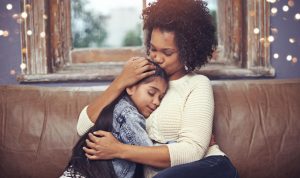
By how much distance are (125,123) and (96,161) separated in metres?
0.18

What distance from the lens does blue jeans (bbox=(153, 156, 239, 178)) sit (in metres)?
1.39

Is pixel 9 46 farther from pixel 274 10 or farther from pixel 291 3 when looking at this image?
pixel 291 3

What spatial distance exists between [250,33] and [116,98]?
1.15 m

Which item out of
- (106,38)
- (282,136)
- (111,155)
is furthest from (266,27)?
(111,155)

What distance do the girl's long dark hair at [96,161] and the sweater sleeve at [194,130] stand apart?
9.9 inches

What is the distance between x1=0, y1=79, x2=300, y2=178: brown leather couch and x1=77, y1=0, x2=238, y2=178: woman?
0.80ft

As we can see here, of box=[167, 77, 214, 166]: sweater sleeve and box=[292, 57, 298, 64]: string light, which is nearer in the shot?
box=[167, 77, 214, 166]: sweater sleeve

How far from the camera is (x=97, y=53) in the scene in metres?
2.58

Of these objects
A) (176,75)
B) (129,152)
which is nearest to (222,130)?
Answer: (176,75)

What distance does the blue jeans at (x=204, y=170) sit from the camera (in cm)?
139

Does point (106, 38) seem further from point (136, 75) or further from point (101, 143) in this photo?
point (101, 143)

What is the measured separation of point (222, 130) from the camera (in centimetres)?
197

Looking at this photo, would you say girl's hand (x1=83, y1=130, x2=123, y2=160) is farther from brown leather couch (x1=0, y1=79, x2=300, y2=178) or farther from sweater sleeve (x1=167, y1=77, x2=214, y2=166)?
brown leather couch (x1=0, y1=79, x2=300, y2=178)

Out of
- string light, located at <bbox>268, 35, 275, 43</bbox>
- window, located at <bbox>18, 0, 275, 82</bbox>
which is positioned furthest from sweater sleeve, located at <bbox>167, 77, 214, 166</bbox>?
string light, located at <bbox>268, 35, 275, 43</bbox>
